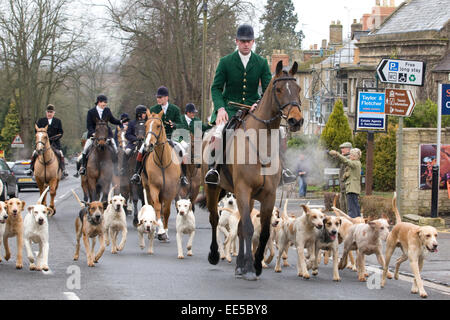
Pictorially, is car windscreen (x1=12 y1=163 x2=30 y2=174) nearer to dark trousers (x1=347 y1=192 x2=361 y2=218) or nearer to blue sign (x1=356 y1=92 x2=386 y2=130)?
blue sign (x1=356 y1=92 x2=386 y2=130)

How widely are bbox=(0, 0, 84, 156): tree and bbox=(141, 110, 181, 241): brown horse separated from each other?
44.9 m

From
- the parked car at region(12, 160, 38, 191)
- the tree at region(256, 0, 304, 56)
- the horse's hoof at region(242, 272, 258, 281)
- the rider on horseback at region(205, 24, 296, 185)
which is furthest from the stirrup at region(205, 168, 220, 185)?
the tree at region(256, 0, 304, 56)

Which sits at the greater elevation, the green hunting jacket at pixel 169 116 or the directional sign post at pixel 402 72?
the directional sign post at pixel 402 72

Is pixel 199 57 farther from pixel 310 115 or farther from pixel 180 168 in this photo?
pixel 180 168

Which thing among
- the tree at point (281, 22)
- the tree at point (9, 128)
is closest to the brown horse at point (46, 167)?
the tree at point (9, 128)

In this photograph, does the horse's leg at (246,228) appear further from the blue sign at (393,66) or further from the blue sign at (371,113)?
the blue sign at (371,113)

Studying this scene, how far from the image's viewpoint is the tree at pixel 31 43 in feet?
195

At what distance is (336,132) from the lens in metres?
36.8

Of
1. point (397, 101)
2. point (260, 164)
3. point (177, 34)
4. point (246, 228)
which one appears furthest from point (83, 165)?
point (177, 34)

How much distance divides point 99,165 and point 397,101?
6818mm

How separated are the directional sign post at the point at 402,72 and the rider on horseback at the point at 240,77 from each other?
6306 mm

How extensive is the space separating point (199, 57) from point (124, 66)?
5816 millimetres

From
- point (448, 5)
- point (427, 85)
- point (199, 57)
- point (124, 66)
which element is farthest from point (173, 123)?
point (124, 66)

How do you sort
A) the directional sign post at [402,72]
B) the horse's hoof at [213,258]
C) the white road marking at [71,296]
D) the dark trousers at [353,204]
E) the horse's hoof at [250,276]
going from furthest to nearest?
the dark trousers at [353,204], the directional sign post at [402,72], the horse's hoof at [213,258], the horse's hoof at [250,276], the white road marking at [71,296]
